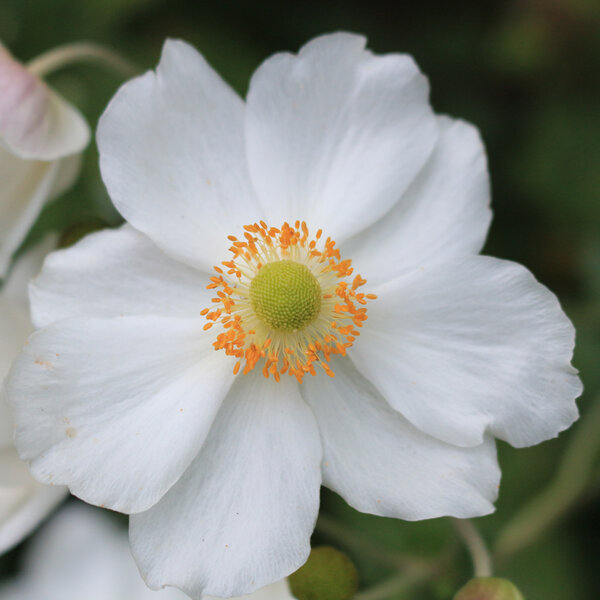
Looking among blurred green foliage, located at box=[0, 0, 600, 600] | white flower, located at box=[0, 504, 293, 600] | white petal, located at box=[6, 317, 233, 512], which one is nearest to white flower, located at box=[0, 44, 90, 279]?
white petal, located at box=[6, 317, 233, 512]

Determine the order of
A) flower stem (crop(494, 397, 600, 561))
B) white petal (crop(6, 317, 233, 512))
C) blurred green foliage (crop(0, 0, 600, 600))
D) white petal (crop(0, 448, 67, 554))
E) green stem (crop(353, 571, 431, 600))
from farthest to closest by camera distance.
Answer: blurred green foliage (crop(0, 0, 600, 600)), flower stem (crop(494, 397, 600, 561)), green stem (crop(353, 571, 431, 600)), white petal (crop(0, 448, 67, 554)), white petal (crop(6, 317, 233, 512))

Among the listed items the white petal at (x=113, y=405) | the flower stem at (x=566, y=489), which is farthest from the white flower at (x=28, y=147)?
the flower stem at (x=566, y=489)

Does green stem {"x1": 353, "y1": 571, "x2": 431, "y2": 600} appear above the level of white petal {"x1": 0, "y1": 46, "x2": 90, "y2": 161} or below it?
below

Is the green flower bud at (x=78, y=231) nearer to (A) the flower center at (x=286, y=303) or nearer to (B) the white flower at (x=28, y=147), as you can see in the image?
(B) the white flower at (x=28, y=147)

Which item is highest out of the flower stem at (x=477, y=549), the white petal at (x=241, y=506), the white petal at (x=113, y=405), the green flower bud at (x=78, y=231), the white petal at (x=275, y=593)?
the green flower bud at (x=78, y=231)

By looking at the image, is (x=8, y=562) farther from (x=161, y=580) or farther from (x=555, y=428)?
(x=555, y=428)

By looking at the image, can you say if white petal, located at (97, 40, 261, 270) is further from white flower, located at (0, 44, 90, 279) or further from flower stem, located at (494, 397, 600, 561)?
flower stem, located at (494, 397, 600, 561)
